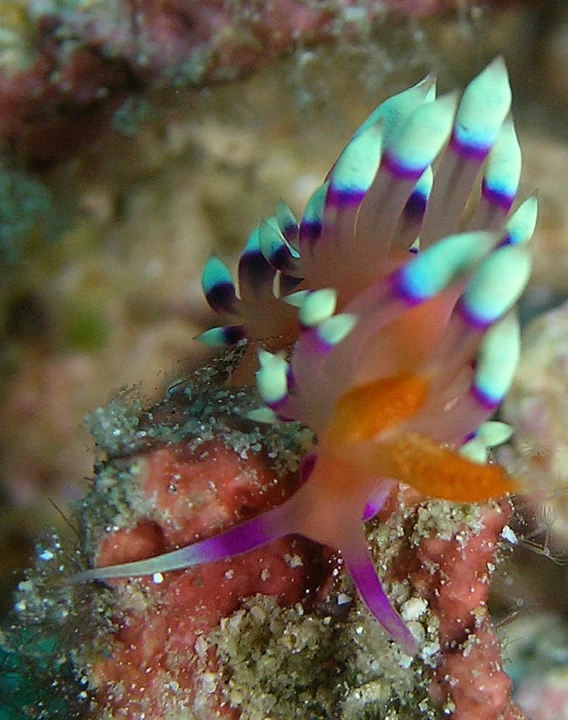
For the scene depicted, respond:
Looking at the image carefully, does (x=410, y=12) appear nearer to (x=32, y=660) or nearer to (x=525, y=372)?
(x=525, y=372)

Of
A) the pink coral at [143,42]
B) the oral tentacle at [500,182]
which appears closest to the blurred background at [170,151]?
the pink coral at [143,42]

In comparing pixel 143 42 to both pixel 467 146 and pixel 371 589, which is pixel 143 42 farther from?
pixel 371 589

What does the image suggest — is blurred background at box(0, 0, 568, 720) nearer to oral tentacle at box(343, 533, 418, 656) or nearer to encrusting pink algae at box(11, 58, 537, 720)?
encrusting pink algae at box(11, 58, 537, 720)

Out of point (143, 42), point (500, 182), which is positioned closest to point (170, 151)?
point (143, 42)

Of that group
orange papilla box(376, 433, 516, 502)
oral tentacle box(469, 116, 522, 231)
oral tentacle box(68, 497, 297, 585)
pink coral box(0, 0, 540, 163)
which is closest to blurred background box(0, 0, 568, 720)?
pink coral box(0, 0, 540, 163)

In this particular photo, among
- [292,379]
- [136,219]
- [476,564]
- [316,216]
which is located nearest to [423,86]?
[316,216]

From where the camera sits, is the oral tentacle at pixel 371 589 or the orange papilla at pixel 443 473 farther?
the oral tentacle at pixel 371 589

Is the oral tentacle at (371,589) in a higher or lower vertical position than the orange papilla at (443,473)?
lower

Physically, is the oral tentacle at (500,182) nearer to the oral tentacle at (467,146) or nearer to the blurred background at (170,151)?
the oral tentacle at (467,146)
